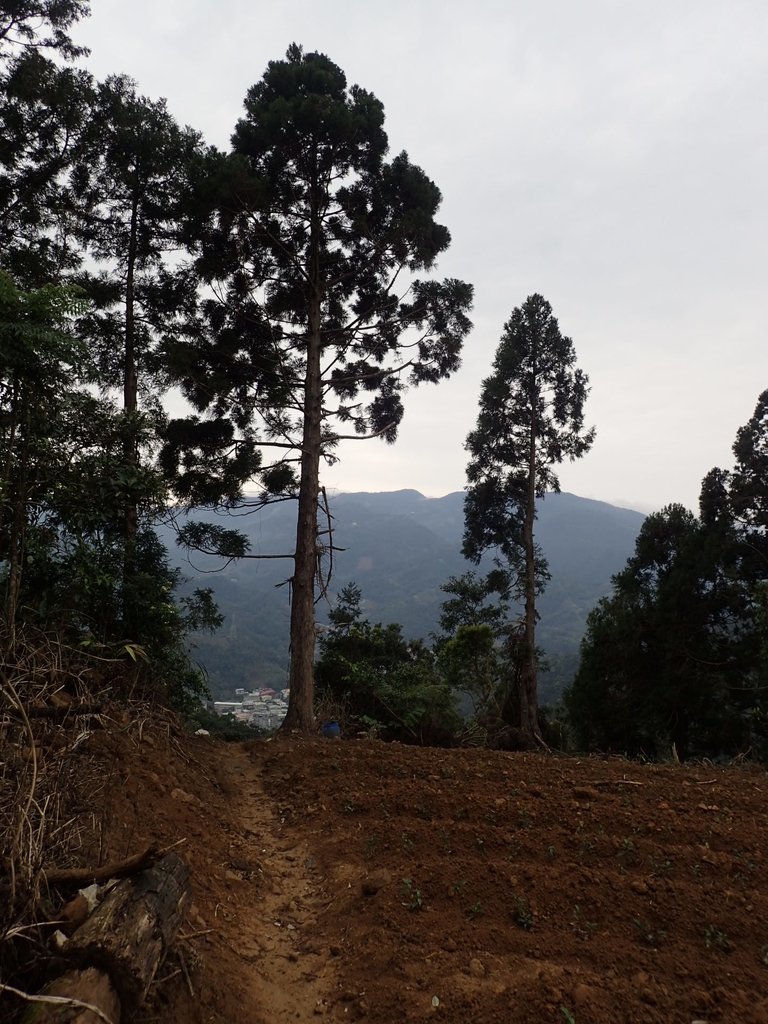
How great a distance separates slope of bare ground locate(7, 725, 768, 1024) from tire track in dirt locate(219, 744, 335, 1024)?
1 centimetres

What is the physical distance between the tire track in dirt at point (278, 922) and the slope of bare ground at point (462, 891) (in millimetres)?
14

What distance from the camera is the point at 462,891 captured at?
3.10 meters

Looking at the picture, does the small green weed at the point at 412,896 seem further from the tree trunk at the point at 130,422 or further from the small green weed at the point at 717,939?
the tree trunk at the point at 130,422

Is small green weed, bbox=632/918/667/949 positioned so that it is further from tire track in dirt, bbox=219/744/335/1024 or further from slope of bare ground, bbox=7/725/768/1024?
tire track in dirt, bbox=219/744/335/1024

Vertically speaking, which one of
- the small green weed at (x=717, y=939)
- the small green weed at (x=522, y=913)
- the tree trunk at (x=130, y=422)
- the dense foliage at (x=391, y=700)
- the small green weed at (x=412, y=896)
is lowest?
the dense foliage at (x=391, y=700)

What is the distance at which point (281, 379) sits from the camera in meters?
9.52

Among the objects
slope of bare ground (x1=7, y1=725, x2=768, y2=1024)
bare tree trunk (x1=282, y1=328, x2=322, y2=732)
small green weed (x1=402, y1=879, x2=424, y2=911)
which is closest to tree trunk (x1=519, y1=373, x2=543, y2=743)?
bare tree trunk (x1=282, y1=328, x2=322, y2=732)

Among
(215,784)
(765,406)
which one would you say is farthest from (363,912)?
(765,406)

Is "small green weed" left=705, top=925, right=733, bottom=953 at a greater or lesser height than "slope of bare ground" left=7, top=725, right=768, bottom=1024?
greater

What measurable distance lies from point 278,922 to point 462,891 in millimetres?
1160

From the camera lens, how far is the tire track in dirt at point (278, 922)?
256cm

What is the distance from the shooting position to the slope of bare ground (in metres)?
2.31

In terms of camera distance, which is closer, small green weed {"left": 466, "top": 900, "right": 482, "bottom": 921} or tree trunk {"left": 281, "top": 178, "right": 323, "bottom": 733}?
small green weed {"left": 466, "top": 900, "right": 482, "bottom": 921}

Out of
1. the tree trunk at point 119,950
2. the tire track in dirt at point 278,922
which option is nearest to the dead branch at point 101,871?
the tree trunk at point 119,950
